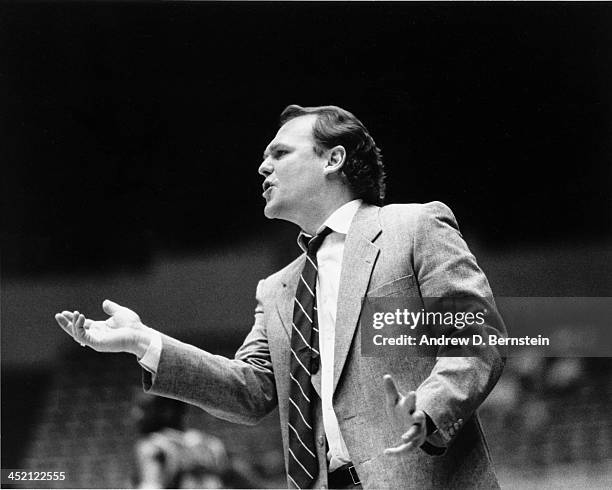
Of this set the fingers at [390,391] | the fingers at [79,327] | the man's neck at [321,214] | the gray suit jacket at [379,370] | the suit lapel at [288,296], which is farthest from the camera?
the man's neck at [321,214]

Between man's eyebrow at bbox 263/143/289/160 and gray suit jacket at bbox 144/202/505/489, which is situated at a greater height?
man's eyebrow at bbox 263/143/289/160

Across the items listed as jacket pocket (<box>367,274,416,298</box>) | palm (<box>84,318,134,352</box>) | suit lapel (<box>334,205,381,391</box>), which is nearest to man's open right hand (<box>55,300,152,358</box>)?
palm (<box>84,318,134,352</box>)

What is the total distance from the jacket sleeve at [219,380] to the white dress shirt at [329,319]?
0.16 ft

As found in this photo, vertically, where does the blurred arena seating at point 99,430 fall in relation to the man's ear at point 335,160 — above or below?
below

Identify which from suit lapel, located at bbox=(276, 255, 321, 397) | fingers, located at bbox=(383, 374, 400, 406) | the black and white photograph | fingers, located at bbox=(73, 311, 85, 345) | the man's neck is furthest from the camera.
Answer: the black and white photograph

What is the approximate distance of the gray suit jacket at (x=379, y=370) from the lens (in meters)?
2.30

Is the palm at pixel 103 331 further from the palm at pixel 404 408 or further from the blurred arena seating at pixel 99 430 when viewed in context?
the palm at pixel 404 408

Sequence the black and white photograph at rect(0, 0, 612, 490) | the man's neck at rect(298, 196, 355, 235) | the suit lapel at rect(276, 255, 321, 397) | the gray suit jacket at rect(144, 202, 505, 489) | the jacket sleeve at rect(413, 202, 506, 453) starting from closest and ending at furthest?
the jacket sleeve at rect(413, 202, 506, 453) → the gray suit jacket at rect(144, 202, 505, 489) → the suit lapel at rect(276, 255, 321, 397) → the man's neck at rect(298, 196, 355, 235) → the black and white photograph at rect(0, 0, 612, 490)

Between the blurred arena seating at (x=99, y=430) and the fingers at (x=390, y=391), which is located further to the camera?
the blurred arena seating at (x=99, y=430)

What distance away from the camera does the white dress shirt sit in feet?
7.98

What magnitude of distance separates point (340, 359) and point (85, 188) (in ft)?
3.93

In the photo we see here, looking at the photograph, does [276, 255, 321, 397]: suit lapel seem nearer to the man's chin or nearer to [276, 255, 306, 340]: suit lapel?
[276, 255, 306, 340]: suit lapel

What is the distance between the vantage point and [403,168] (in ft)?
9.75

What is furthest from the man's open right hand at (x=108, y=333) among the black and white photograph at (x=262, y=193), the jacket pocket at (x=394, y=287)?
the jacket pocket at (x=394, y=287)
